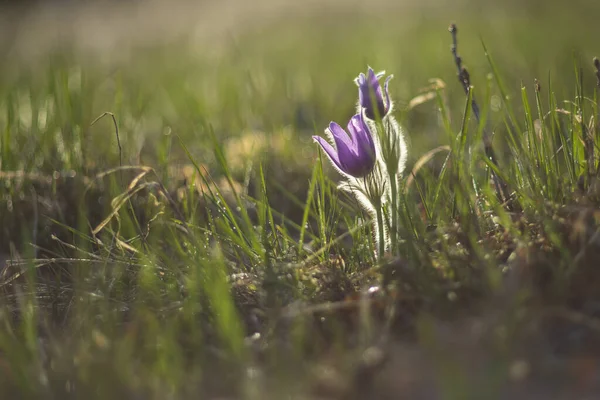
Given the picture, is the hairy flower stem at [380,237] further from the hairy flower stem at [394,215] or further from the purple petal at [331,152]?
the purple petal at [331,152]

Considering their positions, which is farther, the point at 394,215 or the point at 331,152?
the point at 331,152

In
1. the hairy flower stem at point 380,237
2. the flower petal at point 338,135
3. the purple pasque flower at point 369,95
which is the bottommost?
the hairy flower stem at point 380,237

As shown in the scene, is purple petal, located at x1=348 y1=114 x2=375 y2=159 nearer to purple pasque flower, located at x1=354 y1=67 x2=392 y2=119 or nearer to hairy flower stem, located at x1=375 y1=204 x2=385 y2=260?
purple pasque flower, located at x1=354 y1=67 x2=392 y2=119

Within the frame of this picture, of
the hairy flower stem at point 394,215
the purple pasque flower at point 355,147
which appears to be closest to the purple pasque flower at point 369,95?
the purple pasque flower at point 355,147

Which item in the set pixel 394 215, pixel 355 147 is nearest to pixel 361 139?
pixel 355 147

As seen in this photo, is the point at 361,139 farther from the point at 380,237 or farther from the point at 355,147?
the point at 380,237

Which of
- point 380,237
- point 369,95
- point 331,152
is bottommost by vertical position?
point 380,237

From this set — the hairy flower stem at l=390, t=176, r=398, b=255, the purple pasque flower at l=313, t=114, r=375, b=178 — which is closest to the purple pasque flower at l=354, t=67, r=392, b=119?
the purple pasque flower at l=313, t=114, r=375, b=178

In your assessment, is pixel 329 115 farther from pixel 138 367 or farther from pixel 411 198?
pixel 138 367
